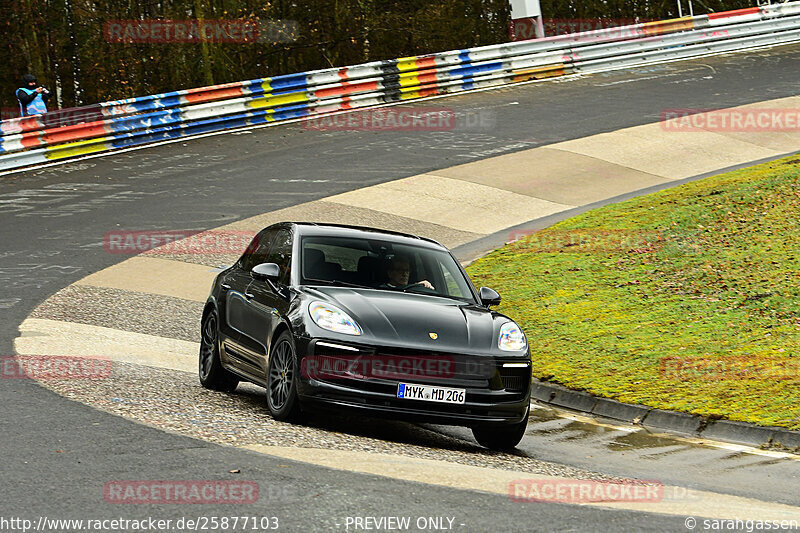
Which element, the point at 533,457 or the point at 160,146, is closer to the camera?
the point at 533,457

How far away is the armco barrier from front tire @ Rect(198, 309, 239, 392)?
13.3 metres

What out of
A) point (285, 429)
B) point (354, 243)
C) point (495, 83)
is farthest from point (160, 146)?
point (285, 429)

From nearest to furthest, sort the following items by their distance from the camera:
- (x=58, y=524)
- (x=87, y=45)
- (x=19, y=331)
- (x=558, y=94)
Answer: (x=58, y=524) < (x=19, y=331) < (x=558, y=94) < (x=87, y=45)

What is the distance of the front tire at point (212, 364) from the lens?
10.0 metres

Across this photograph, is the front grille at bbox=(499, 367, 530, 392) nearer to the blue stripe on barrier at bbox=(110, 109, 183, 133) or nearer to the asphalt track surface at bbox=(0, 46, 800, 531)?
the asphalt track surface at bbox=(0, 46, 800, 531)

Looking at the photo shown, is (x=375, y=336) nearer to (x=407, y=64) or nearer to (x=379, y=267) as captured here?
(x=379, y=267)

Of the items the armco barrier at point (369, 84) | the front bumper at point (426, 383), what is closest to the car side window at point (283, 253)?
the front bumper at point (426, 383)

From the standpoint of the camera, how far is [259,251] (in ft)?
33.2

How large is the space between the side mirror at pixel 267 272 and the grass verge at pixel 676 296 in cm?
318

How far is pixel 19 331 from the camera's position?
38.4 ft

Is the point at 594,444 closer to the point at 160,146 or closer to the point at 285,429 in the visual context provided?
the point at 285,429

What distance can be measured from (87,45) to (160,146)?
54.7 ft

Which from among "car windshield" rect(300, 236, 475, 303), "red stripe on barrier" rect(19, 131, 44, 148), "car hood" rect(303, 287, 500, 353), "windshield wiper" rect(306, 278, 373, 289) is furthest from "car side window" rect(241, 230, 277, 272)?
"red stripe on barrier" rect(19, 131, 44, 148)

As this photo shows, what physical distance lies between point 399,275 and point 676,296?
5.17 meters
